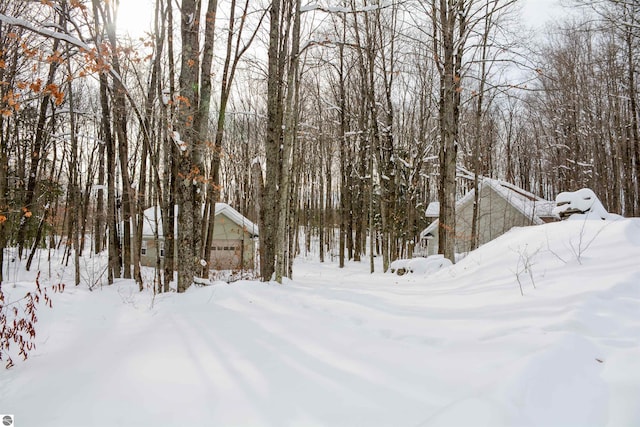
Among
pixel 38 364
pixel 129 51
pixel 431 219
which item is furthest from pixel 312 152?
pixel 38 364

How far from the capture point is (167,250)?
10328 millimetres

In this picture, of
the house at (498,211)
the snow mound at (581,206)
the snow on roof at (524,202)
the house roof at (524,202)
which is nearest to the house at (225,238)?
the house at (498,211)

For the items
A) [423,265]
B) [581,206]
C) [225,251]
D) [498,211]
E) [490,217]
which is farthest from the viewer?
[225,251]

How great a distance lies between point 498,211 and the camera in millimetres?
23328

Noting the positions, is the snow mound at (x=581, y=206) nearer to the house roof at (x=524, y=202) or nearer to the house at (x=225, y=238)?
the house roof at (x=524, y=202)

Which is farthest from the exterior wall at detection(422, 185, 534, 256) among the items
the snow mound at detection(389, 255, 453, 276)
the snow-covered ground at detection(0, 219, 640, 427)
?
the snow-covered ground at detection(0, 219, 640, 427)

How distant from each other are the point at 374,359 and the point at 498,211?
23193 millimetres

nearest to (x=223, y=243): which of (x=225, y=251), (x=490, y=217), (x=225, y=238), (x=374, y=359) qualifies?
(x=225, y=238)

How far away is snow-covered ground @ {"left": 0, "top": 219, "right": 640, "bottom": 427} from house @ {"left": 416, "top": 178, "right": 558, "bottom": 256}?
17.1m

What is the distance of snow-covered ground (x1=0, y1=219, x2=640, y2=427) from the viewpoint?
225 cm

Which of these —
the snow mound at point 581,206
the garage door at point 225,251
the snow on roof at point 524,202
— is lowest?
the garage door at point 225,251

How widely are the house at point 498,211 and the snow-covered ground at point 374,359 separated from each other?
17.1m

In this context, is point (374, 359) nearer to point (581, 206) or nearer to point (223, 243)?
point (581, 206)

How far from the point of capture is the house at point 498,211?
2147 cm
